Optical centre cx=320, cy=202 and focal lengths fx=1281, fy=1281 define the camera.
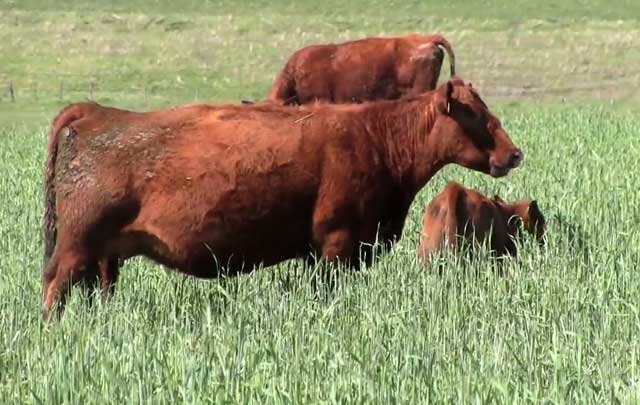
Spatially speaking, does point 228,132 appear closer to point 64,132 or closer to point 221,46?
point 64,132

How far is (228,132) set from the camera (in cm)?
734

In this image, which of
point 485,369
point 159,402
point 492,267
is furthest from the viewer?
point 492,267

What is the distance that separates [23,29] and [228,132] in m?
36.4

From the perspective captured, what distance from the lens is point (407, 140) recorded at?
7793mm

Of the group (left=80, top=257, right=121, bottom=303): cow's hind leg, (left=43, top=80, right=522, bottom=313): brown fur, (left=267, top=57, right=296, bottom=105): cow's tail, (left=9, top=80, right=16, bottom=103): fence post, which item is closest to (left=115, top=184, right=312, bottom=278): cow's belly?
(left=43, top=80, right=522, bottom=313): brown fur

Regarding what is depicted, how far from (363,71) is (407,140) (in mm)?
7480

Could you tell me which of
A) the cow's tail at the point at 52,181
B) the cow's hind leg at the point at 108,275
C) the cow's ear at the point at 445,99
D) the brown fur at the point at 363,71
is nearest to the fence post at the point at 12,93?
the brown fur at the point at 363,71

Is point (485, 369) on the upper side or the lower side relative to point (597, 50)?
upper

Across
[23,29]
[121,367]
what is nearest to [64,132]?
[121,367]

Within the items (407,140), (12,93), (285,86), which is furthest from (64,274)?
(12,93)

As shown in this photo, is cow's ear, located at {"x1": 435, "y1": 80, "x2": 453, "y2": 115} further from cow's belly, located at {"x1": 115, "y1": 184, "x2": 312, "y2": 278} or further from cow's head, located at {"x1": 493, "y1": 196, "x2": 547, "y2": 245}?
cow's head, located at {"x1": 493, "y1": 196, "x2": 547, "y2": 245}

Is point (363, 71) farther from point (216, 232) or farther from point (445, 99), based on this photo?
point (216, 232)

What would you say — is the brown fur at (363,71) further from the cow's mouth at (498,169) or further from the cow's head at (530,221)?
the cow's mouth at (498,169)

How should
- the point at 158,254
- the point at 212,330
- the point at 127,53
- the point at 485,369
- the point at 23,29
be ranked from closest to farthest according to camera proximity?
the point at 485,369, the point at 212,330, the point at 158,254, the point at 127,53, the point at 23,29
